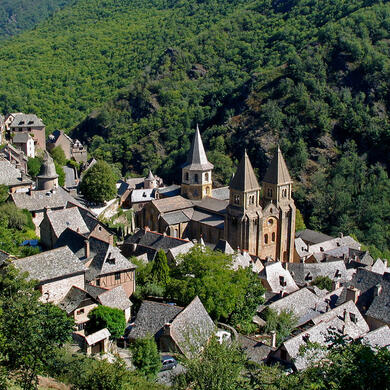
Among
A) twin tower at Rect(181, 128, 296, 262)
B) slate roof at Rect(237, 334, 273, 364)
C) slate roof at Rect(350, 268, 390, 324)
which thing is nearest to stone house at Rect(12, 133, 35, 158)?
twin tower at Rect(181, 128, 296, 262)

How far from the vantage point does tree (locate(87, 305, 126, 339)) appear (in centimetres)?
3209

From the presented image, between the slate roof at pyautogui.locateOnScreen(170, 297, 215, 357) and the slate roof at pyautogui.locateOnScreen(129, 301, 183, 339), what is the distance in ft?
2.33

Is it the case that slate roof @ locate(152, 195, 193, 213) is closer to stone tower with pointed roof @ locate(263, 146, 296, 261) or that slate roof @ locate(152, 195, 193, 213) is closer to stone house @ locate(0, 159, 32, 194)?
stone tower with pointed roof @ locate(263, 146, 296, 261)

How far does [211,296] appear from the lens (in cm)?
3656

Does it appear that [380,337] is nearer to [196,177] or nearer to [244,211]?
[244,211]

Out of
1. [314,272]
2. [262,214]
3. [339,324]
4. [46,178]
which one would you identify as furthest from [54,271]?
[314,272]

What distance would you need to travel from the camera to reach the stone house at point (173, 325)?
31.5 metres

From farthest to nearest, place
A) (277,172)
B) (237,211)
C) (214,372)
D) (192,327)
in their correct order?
(277,172)
(237,211)
(192,327)
(214,372)

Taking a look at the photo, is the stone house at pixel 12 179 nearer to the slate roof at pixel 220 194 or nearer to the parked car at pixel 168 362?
the slate roof at pixel 220 194

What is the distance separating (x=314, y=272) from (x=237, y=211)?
8.97 m

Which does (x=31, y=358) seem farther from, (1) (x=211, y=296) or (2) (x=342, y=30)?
(2) (x=342, y=30)

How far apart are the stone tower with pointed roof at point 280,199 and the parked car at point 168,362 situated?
24.3 metres

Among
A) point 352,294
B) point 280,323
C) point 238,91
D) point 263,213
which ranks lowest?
point 352,294

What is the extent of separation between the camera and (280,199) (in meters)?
53.8
